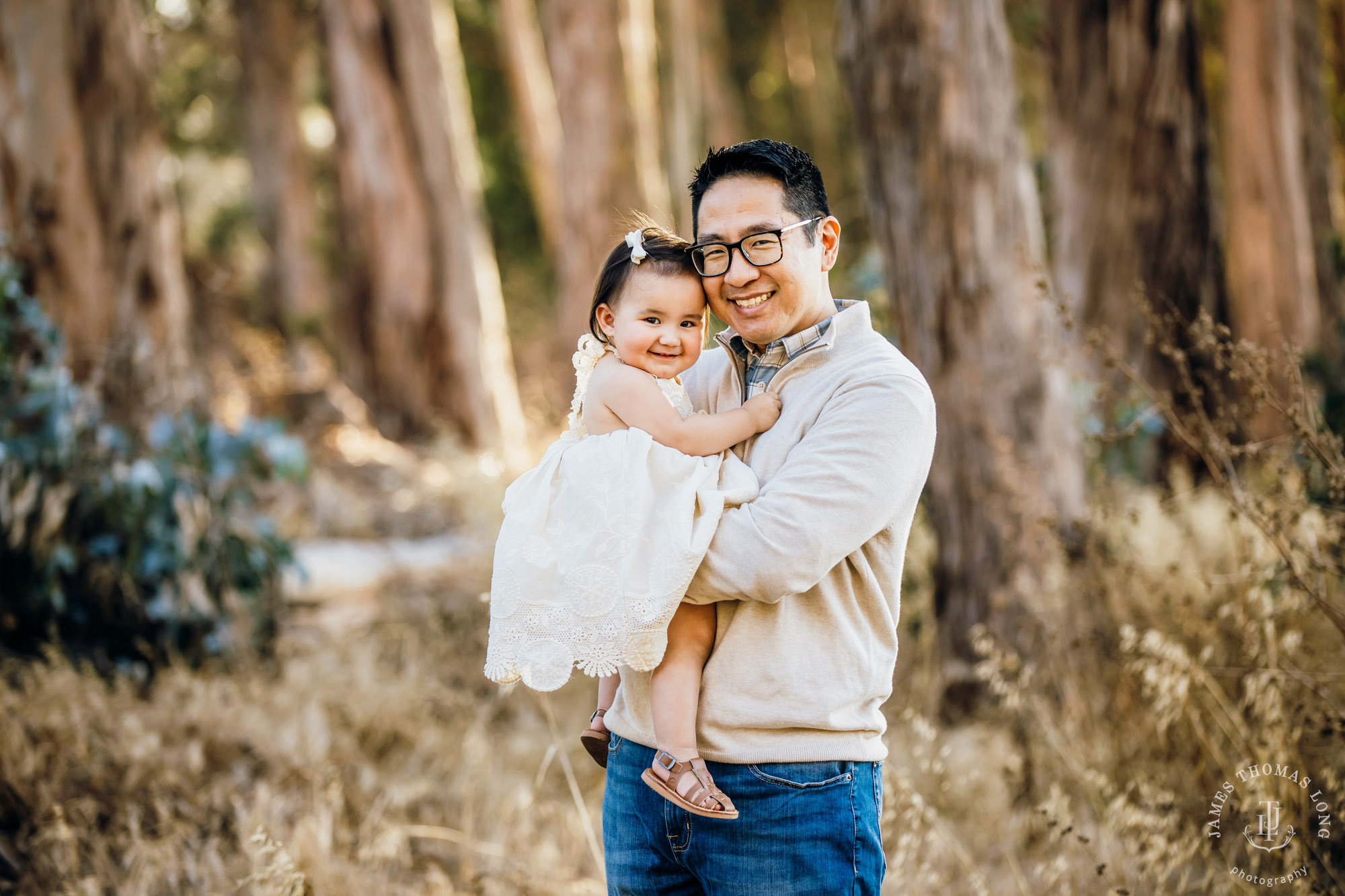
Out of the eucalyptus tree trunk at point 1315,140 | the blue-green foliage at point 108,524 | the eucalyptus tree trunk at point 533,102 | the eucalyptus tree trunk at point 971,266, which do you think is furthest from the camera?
the eucalyptus tree trunk at point 533,102

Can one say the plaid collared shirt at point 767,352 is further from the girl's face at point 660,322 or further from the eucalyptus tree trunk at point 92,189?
the eucalyptus tree trunk at point 92,189

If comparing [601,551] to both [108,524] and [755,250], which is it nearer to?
[755,250]

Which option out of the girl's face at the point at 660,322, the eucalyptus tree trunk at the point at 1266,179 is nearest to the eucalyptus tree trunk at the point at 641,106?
the eucalyptus tree trunk at the point at 1266,179

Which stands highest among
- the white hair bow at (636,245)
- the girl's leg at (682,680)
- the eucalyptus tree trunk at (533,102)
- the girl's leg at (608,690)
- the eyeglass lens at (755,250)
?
the eucalyptus tree trunk at (533,102)

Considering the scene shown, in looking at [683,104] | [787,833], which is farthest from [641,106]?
[787,833]

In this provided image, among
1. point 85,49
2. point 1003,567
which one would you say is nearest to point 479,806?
point 1003,567

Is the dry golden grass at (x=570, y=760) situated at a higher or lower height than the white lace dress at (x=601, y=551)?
lower

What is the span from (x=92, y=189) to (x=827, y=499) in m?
5.14

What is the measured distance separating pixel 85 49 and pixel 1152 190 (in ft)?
22.0

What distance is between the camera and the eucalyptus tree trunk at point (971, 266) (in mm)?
3986

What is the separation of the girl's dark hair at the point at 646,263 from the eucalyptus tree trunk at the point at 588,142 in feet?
21.9

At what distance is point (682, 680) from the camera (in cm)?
175

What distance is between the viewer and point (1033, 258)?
405cm

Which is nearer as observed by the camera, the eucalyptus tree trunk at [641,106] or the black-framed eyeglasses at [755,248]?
the black-framed eyeglasses at [755,248]
